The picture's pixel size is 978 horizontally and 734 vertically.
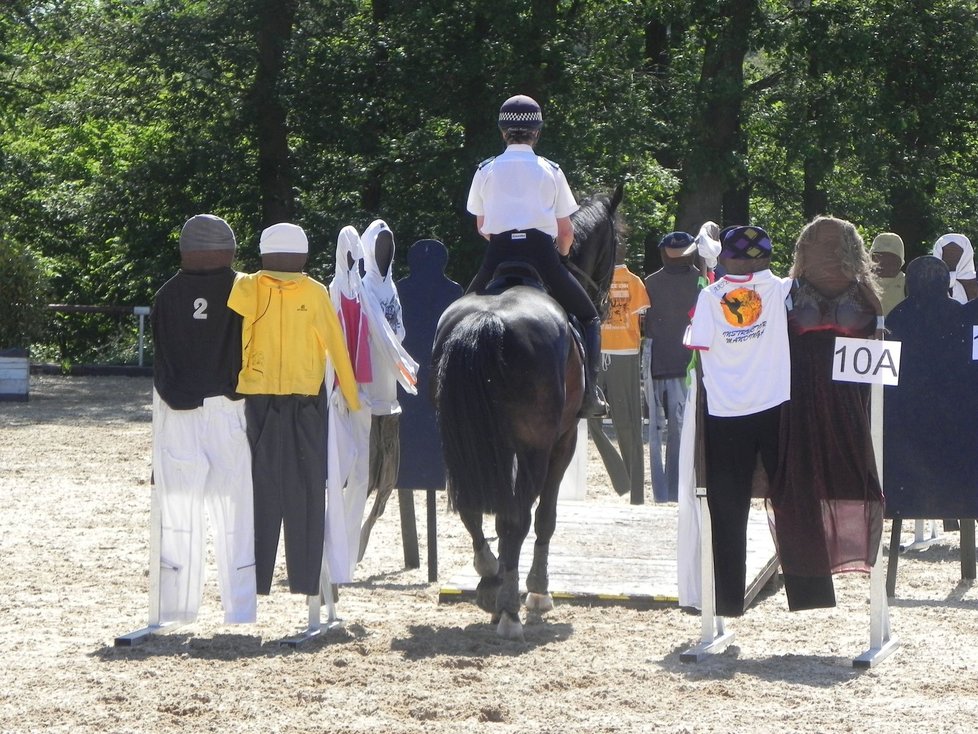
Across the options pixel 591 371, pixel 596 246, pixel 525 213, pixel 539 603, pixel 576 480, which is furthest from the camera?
pixel 576 480

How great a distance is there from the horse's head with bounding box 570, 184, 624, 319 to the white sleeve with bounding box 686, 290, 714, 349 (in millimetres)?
1444

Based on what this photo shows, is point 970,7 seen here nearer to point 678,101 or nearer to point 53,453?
point 678,101

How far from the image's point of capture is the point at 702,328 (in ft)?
21.9

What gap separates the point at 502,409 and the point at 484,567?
0.87 metres

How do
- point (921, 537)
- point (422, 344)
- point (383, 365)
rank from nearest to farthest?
point (383, 365)
point (422, 344)
point (921, 537)

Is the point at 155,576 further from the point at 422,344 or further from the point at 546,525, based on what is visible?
the point at 422,344

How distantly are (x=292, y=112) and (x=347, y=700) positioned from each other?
759 inches

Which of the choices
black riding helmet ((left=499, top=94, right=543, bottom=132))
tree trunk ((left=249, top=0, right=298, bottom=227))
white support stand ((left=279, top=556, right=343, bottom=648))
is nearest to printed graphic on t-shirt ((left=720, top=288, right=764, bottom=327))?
black riding helmet ((left=499, top=94, right=543, bottom=132))

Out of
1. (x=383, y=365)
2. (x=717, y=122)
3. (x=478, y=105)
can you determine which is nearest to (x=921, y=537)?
(x=383, y=365)

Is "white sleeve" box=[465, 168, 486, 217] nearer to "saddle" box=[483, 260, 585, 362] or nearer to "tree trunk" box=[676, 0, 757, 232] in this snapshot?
"saddle" box=[483, 260, 585, 362]

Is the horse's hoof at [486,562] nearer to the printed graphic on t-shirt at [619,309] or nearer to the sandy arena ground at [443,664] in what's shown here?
the sandy arena ground at [443,664]

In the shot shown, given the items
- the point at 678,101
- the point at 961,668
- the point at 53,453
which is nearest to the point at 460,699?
the point at 961,668

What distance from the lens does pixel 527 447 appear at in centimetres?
718

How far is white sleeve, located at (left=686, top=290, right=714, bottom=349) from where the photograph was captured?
666 centimetres
